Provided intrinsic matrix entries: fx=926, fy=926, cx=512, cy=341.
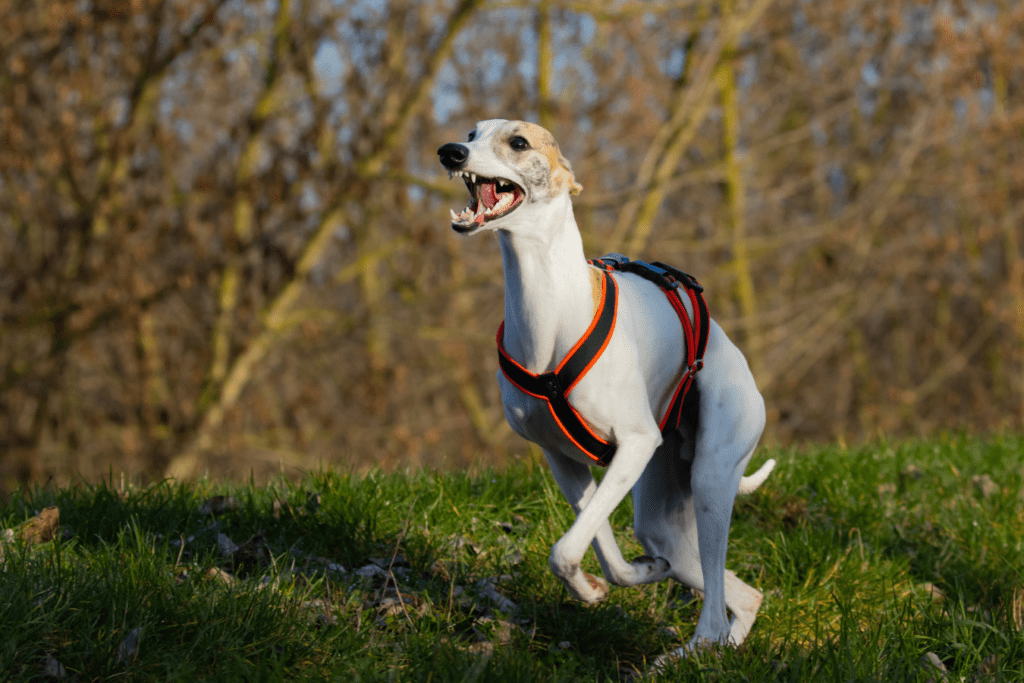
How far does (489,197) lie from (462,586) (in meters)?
1.53

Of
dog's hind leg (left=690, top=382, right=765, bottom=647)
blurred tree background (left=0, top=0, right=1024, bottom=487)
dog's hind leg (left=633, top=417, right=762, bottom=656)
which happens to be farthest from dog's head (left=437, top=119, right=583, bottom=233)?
blurred tree background (left=0, top=0, right=1024, bottom=487)

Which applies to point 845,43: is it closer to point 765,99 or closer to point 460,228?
point 765,99

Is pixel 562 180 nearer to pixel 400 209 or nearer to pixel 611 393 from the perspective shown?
pixel 611 393

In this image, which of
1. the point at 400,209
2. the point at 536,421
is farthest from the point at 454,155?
the point at 400,209

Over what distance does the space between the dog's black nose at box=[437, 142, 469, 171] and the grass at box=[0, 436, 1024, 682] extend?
135 centimetres

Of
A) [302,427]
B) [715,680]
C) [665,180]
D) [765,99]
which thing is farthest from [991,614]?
[765,99]

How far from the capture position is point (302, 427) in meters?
9.17

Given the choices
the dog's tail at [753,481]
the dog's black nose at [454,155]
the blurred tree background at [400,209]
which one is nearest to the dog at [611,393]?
the dog's black nose at [454,155]

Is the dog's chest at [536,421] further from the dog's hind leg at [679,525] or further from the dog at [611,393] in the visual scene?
the dog's hind leg at [679,525]

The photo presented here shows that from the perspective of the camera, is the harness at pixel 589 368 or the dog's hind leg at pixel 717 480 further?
the dog's hind leg at pixel 717 480

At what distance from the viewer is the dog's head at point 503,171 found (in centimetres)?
246

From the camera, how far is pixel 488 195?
256 cm

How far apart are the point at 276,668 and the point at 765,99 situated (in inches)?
407

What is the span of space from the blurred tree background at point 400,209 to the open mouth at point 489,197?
2295 millimetres
